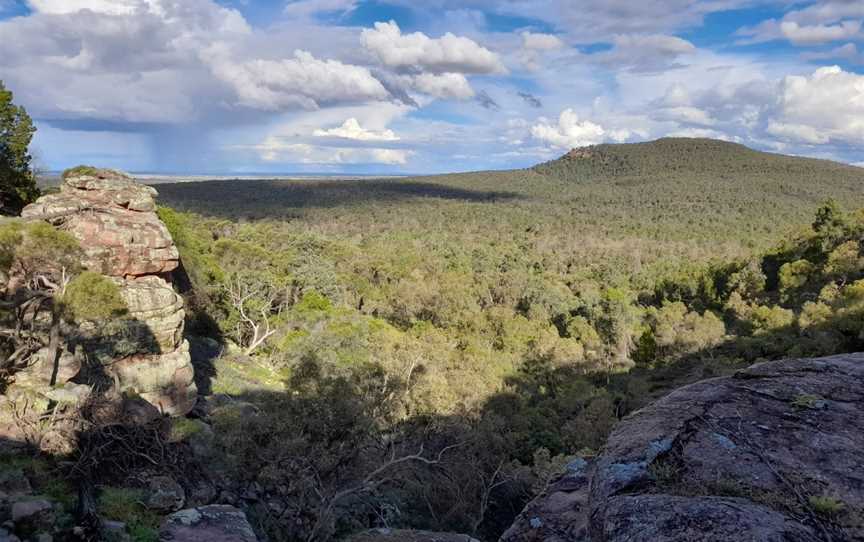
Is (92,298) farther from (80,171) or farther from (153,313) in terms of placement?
(80,171)

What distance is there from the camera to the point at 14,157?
2580cm

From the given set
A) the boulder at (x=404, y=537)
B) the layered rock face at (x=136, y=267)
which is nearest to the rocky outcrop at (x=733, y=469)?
the boulder at (x=404, y=537)

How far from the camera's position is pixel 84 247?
15922 mm

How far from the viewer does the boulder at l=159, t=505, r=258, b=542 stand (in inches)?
377

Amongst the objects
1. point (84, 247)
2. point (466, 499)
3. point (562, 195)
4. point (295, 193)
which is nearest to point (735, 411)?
point (466, 499)

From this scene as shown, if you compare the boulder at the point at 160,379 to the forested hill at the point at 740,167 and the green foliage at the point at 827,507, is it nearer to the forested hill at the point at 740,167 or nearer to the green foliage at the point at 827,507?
the green foliage at the point at 827,507

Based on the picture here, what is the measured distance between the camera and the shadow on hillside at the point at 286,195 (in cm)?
10950

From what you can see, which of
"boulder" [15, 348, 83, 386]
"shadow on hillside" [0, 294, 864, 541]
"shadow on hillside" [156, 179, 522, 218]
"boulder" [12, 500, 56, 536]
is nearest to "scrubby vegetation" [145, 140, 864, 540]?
"shadow on hillside" [0, 294, 864, 541]

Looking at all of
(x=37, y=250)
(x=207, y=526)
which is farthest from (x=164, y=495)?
(x=37, y=250)

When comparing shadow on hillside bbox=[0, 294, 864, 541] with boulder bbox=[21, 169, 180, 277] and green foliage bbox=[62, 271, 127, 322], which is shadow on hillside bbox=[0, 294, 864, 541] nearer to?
green foliage bbox=[62, 271, 127, 322]

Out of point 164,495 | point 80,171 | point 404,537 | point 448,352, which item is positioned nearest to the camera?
point 164,495

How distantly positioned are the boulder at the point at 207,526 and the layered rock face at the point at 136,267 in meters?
6.45

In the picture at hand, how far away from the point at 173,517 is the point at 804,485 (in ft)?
33.2

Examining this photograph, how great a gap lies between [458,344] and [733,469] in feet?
109
